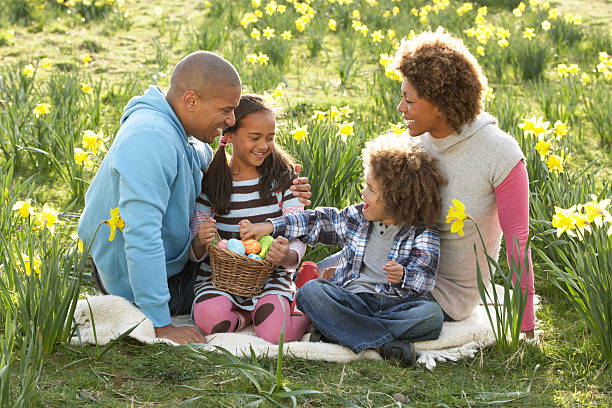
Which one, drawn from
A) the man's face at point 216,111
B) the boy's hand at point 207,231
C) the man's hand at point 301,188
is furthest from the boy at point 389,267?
the man's face at point 216,111

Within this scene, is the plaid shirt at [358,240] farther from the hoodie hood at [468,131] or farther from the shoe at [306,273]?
the hoodie hood at [468,131]

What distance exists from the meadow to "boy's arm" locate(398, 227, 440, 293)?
0.33 metres

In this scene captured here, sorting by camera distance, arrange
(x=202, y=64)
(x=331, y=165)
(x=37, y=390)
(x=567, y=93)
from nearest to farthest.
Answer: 1. (x=37, y=390)
2. (x=202, y=64)
3. (x=331, y=165)
4. (x=567, y=93)

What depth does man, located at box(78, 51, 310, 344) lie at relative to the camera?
259 centimetres

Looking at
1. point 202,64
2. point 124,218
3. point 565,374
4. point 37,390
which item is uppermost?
point 202,64

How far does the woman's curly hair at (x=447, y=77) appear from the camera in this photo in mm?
2676

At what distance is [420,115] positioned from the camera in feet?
9.10

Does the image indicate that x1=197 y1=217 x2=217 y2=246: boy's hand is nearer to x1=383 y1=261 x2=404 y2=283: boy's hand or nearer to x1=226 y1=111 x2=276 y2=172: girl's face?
x1=226 y1=111 x2=276 y2=172: girl's face

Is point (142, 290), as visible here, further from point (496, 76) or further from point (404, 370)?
point (496, 76)

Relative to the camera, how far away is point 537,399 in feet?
7.55

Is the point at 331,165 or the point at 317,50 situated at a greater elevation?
the point at 317,50

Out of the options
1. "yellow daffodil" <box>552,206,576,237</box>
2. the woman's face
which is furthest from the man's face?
"yellow daffodil" <box>552,206,576,237</box>

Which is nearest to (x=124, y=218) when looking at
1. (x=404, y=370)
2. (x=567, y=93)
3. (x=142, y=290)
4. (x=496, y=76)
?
(x=142, y=290)

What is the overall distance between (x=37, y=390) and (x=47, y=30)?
6281 millimetres
